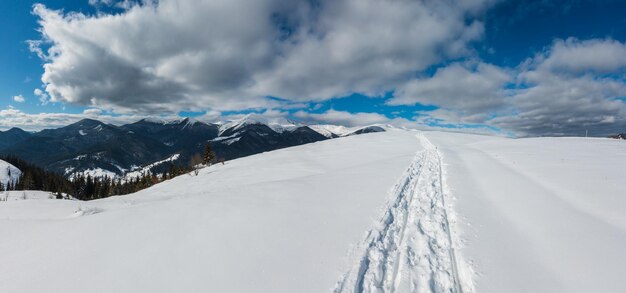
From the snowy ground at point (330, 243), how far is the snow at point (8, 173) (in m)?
204

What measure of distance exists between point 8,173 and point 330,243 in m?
233

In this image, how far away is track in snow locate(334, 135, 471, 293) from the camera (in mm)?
6395

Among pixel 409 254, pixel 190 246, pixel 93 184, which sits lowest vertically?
pixel 93 184

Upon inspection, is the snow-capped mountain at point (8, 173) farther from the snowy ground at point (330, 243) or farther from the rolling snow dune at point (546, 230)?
the rolling snow dune at point (546, 230)

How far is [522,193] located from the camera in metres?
13.1

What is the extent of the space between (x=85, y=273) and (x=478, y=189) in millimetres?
16025

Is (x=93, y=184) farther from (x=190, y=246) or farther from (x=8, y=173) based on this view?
(x=190, y=246)

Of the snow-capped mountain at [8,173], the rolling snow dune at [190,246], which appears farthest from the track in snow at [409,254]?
the snow-capped mountain at [8,173]

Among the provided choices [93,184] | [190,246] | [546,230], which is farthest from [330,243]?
[93,184]

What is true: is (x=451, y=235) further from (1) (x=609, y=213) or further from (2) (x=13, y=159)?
(2) (x=13, y=159)

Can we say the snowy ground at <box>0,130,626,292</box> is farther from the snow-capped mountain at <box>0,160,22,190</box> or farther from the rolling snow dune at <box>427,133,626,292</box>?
the snow-capped mountain at <box>0,160,22,190</box>

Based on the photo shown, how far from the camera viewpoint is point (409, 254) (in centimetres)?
773

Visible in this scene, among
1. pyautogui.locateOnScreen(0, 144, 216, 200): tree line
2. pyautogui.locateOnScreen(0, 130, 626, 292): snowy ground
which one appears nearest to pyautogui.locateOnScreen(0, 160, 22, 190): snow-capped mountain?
pyautogui.locateOnScreen(0, 144, 216, 200): tree line

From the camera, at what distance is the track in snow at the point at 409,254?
21.0ft
